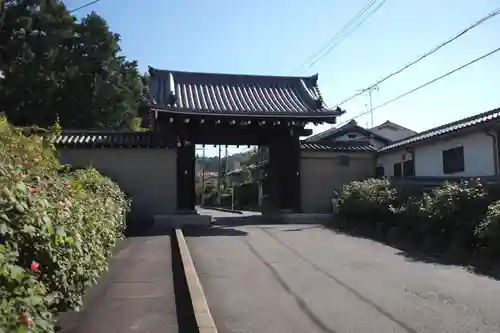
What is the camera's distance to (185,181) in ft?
56.5

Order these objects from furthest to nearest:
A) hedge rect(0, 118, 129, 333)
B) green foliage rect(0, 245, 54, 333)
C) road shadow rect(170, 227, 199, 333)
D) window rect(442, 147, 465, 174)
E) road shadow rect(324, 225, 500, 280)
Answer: window rect(442, 147, 465, 174) → road shadow rect(324, 225, 500, 280) → road shadow rect(170, 227, 199, 333) → hedge rect(0, 118, 129, 333) → green foliage rect(0, 245, 54, 333)

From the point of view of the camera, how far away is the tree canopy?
97.7ft

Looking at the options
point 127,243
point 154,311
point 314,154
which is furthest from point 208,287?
point 314,154

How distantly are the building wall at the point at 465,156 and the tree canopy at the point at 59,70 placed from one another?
1665 centimetres

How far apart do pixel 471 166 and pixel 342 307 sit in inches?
440

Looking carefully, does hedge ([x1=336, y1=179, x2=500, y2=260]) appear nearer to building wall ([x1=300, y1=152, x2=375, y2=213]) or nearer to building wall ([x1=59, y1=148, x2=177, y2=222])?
building wall ([x1=300, y1=152, x2=375, y2=213])

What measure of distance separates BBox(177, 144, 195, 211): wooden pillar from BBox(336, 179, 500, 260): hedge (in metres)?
6.44

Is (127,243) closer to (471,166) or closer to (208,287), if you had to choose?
(208,287)

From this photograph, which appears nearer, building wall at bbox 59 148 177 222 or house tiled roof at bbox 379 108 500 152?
house tiled roof at bbox 379 108 500 152

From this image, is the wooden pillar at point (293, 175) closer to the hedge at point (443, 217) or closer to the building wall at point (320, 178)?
the building wall at point (320, 178)

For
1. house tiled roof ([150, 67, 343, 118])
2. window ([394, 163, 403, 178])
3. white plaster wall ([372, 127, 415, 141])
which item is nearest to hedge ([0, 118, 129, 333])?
house tiled roof ([150, 67, 343, 118])

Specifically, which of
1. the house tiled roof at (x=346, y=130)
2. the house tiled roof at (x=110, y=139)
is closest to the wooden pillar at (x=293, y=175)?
the house tiled roof at (x=110, y=139)

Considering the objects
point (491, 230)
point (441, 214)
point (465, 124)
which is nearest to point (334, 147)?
point (465, 124)

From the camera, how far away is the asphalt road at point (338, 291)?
534cm
